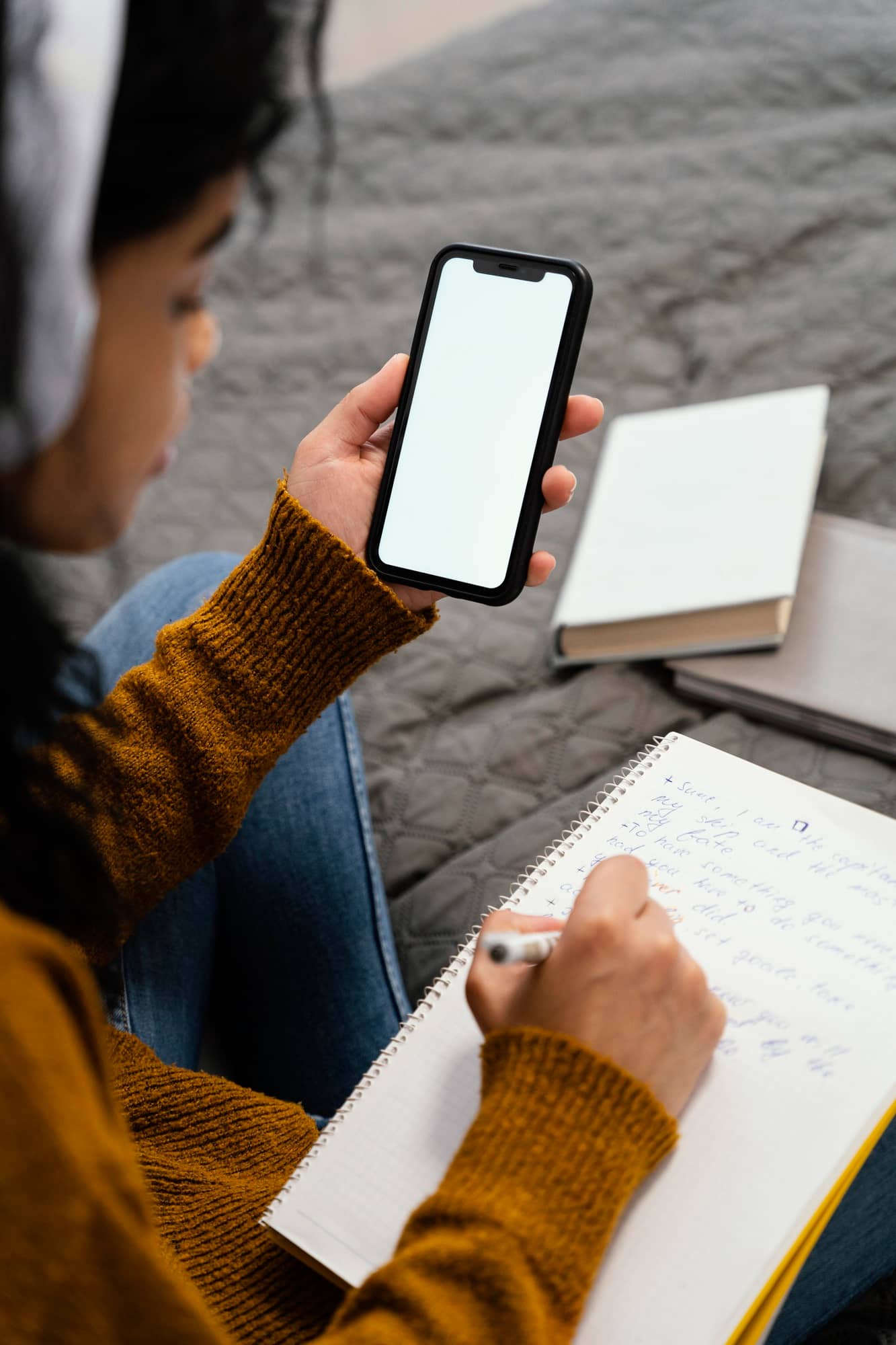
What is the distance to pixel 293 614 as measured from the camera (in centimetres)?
58

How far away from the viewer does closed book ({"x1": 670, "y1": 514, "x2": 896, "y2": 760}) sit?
0.72 metres

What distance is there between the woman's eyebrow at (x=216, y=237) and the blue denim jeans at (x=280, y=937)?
0.34 metres

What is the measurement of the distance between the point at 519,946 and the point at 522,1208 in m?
0.09

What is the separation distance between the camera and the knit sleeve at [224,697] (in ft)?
1.87

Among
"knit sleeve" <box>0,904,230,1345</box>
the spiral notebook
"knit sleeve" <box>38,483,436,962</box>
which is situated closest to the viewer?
"knit sleeve" <box>0,904,230,1345</box>

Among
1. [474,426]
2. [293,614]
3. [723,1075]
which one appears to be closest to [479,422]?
[474,426]

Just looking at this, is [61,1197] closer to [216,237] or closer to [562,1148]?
[562,1148]

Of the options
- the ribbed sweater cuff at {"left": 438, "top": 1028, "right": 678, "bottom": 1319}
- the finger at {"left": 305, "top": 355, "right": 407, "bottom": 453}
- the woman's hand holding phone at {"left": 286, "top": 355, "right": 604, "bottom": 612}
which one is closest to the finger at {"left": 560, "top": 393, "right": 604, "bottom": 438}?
the woman's hand holding phone at {"left": 286, "top": 355, "right": 604, "bottom": 612}

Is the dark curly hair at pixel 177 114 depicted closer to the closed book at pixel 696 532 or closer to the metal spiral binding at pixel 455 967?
the metal spiral binding at pixel 455 967

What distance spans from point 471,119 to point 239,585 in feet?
2.51

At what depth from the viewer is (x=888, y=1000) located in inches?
17.5

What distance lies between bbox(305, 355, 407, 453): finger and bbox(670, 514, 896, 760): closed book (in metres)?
0.29

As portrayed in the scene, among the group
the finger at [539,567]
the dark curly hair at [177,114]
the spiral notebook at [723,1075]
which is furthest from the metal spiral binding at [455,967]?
the dark curly hair at [177,114]

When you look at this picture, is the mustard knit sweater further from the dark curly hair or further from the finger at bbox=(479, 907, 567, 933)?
the dark curly hair
